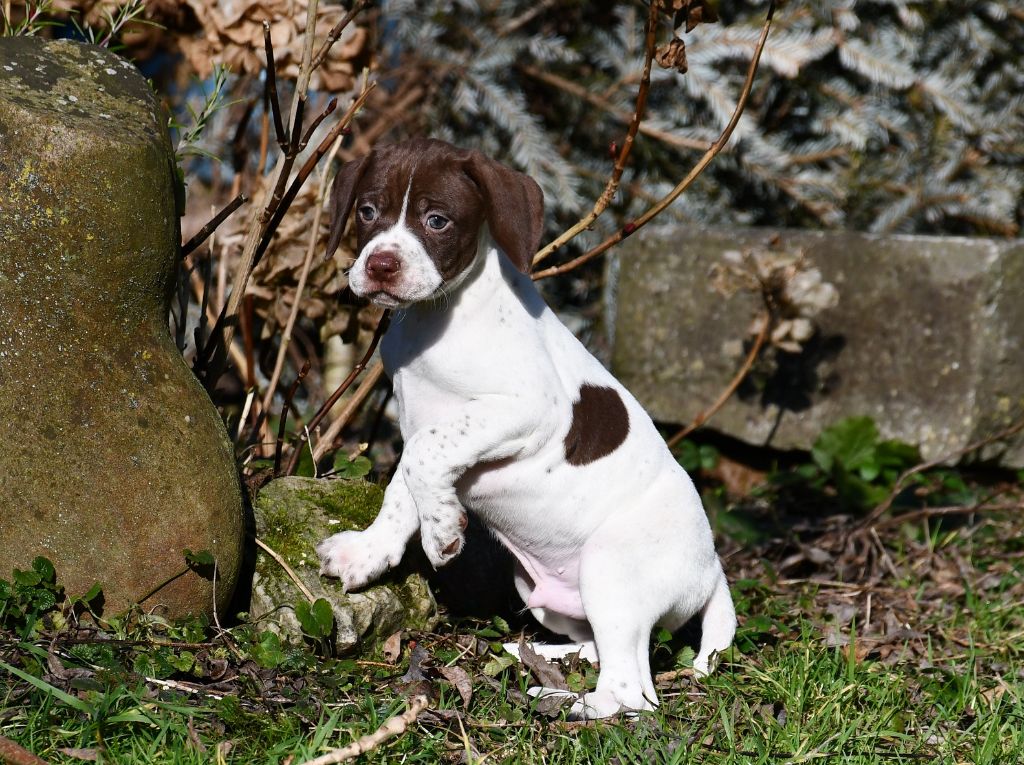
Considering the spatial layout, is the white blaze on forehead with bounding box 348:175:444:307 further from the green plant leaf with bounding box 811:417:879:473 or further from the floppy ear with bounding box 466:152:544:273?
the green plant leaf with bounding box 811:417:879:473

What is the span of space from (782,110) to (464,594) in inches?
161

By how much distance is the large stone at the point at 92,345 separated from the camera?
9.84ft

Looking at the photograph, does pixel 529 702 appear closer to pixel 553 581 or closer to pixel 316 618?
pixel 553 581

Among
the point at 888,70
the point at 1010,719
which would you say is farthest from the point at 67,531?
the point at 888,70

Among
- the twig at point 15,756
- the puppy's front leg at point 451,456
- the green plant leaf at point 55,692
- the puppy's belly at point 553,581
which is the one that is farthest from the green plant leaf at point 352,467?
the twig at point 15,756

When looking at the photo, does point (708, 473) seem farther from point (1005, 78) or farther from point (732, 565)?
point (1005, 78)

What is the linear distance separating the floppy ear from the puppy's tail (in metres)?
1.29

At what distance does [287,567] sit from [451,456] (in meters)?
0.66

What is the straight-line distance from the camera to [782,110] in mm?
6820

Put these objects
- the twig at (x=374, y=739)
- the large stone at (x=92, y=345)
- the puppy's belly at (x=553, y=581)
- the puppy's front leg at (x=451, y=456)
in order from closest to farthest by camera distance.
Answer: the twig at (x=374, y=739)
the large stone at (x=92, y=345)
the puppy's front leg at (x=451, y=456)
the puppy's belly at (x=553, y=581)

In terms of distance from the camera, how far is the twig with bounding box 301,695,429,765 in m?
2.61

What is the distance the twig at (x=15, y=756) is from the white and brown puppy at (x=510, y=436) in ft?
3.84

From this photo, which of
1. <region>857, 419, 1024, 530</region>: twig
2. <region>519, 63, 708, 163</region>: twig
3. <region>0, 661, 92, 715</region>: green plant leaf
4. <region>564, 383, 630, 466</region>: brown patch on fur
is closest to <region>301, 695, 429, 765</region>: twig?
<region>0, 661, 92, 715</region>: green plant leaf

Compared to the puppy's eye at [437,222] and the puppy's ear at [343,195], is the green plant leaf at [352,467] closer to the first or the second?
the puppy's ear at [343,195]
